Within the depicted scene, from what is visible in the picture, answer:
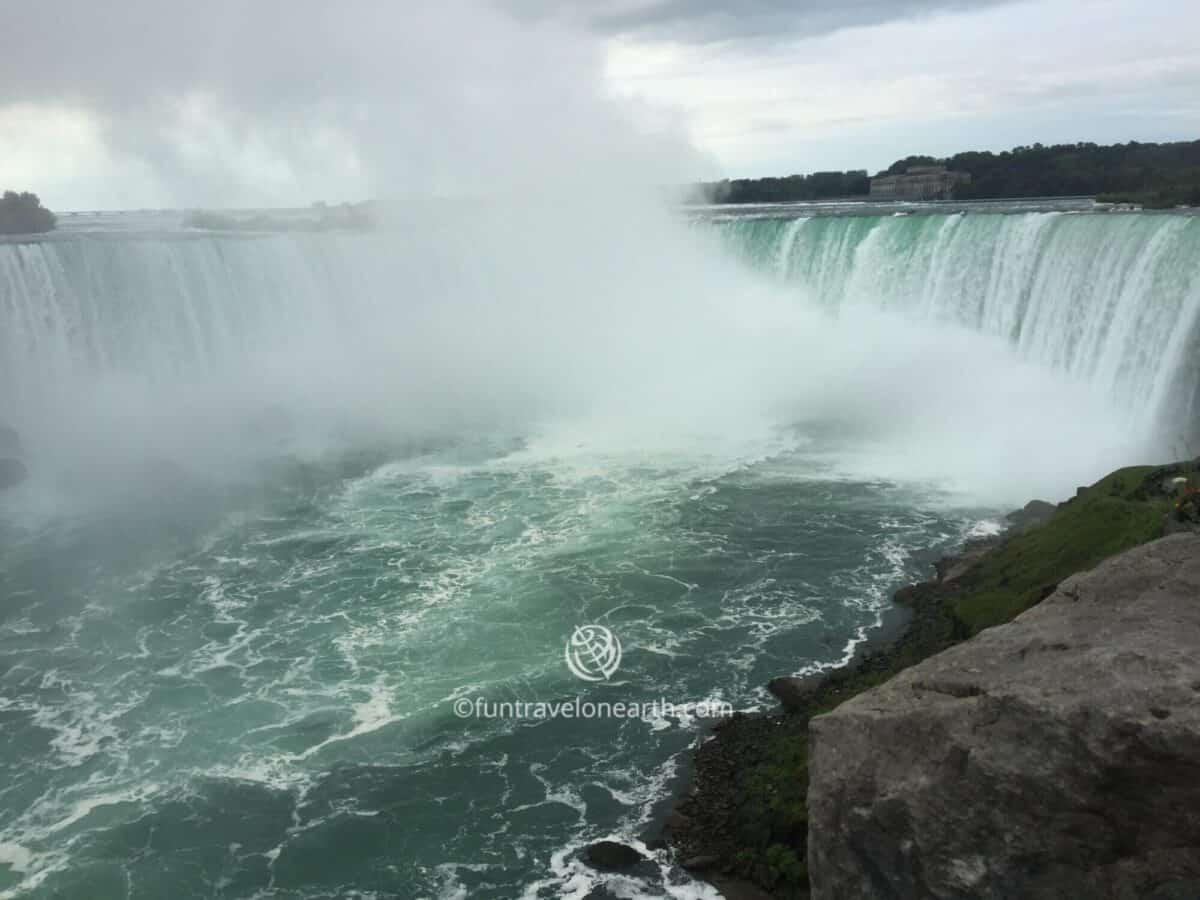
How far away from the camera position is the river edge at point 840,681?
27.9 ft

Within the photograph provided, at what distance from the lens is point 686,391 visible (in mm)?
26734

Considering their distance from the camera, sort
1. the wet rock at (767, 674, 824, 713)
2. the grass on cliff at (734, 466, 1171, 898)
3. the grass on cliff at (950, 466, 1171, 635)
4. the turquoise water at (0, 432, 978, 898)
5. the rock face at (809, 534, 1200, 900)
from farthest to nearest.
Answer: the grass on cliff at (950, 466, 1171, 635), the wet rock at (767, 674, 824, 713), the turquoise water at (0, 432, 978, 898), the grass on cliff at (734, 466, 1171, 898), the rock face at (809, 534, 1200, 900)

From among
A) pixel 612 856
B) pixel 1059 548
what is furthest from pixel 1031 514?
pixel 612 856

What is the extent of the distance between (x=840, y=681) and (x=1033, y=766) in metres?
5.67

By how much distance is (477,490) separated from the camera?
18.8 m

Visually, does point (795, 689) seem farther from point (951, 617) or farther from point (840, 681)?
point (951, 617)

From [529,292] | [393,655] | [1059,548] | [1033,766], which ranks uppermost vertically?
[1033,766]

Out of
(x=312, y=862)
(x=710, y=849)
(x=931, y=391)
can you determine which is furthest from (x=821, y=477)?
(x=312, y=862)

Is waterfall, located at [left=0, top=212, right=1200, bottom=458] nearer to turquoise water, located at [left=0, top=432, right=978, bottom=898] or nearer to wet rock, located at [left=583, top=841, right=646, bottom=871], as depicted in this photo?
turquoise water, located at [left=0, top=432, right=978, bottom=898]

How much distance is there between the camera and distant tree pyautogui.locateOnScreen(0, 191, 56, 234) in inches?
1463

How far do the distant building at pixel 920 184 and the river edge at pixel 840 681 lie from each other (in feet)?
104

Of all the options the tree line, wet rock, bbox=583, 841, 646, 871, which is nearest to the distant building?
the tree line

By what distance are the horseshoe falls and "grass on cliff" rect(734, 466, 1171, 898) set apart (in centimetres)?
73

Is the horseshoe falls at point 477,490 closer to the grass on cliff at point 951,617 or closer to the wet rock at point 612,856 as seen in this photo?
the wet rock at point 612,856
